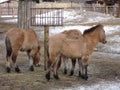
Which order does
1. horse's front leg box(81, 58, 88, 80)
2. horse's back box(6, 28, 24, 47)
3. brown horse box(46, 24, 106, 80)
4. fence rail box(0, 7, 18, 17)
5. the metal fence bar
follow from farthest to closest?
fence rail box(0, 7, 18, 17)
the metal fence bar
horse's back box(6, 28, 24, 47)
horse's front leg box(81, 58, 88, 80)
brown horse box(46, 24, 106, 80)

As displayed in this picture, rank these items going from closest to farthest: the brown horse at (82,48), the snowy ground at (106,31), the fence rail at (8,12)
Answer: the snowy ground at (106,31)
the brown horse at (82,48)
the fence rail at (8,12)

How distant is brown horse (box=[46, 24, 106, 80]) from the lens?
11562 mm

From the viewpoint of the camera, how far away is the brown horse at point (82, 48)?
11562 mm

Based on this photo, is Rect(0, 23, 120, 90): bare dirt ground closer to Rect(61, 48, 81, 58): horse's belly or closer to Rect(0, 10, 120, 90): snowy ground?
Rect(0, 10, 120, 90): snowy ground

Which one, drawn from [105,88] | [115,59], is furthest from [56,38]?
[115,59]

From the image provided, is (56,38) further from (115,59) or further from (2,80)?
(115,59)

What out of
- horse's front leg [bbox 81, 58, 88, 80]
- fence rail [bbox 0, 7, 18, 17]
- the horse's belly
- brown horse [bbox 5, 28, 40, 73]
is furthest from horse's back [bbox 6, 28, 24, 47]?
fence rail [bbox 0, 7, 18, 17]

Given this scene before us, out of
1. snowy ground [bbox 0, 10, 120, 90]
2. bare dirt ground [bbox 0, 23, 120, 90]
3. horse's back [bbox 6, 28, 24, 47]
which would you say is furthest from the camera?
horse's back [bbox 6, 28, 24, 47]

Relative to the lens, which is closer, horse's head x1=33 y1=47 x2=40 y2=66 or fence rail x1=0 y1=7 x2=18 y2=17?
horse's head x1=33 y1=47 x2=40 y2=66

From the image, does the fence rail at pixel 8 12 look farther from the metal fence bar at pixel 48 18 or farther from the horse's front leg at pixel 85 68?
the horse's front leg at pixel 85 68

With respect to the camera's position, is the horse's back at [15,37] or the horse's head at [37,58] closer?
the horse's back at [15,37]

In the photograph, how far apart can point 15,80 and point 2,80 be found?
1.23 ft

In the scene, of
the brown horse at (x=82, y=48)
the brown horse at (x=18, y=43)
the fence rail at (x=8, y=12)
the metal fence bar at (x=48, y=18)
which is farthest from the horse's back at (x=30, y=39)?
the fence rail at (x=8, y=12)

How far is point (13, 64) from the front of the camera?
12492 millimetres
